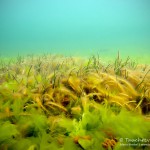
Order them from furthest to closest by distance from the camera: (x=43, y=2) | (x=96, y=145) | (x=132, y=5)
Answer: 1. (x=43, y=2)
2. (x=132, y=5)
3. (x=96, y=145)

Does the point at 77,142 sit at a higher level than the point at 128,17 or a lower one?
lower

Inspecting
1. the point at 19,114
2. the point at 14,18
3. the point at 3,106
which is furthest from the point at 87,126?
the point at 14,18

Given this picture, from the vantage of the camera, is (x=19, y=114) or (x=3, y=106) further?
(x=3, y=106)

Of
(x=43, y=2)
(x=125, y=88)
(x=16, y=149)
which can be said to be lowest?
(x=16, y=149)

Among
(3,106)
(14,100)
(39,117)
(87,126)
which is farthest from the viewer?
(14,100)

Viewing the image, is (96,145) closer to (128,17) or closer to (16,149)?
(16,149)

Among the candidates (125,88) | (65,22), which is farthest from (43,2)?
(125,88)

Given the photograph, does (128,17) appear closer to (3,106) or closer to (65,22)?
(65,22)
